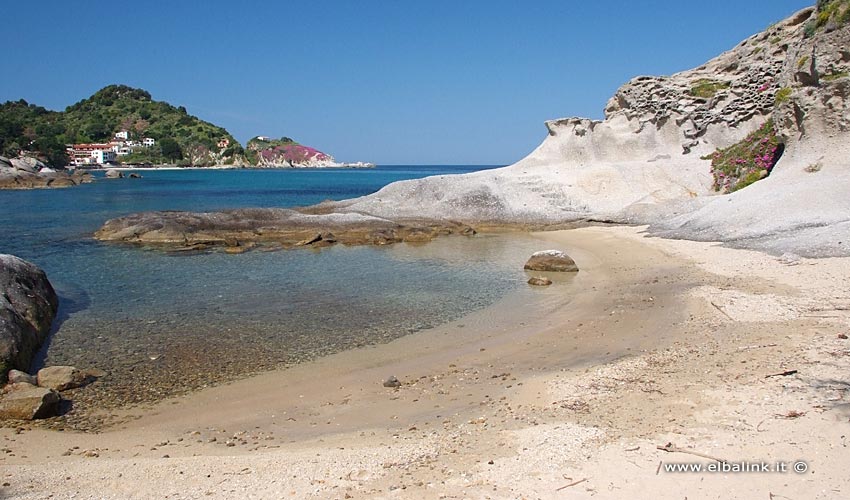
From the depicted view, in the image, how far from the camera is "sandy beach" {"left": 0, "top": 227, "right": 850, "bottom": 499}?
516 centimetres

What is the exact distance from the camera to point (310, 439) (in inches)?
267

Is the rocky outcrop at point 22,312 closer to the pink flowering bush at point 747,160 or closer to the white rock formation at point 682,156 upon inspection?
the white rock formation at point 682,156

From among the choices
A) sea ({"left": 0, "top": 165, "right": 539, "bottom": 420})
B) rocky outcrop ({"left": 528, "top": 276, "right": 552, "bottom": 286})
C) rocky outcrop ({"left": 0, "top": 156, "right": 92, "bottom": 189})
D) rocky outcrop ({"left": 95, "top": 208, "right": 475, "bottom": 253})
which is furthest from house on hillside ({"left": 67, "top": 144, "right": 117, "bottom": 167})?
rocky outcrop ({"left": 528, "top": 276, "right": 552, "bottom": 286})

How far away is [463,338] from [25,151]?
115 m

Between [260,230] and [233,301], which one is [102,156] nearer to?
[260,230]

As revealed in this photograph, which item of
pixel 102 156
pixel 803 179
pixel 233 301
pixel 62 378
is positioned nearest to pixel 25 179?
pixel 233 301

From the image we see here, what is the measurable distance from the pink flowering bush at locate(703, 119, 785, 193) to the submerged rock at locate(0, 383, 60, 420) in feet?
90.8

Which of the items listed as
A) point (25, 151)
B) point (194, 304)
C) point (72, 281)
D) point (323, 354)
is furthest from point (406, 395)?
point (25, 151)

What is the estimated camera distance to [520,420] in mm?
6754

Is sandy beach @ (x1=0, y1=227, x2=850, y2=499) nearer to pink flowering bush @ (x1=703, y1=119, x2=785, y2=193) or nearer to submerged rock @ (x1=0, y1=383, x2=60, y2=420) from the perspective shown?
submerged rock @ (x1=0, y1=383, x2=60, y2=420)

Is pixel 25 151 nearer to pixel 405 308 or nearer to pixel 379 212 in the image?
pixel 379 212

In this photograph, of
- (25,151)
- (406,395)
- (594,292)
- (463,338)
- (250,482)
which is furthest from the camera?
(25,151)

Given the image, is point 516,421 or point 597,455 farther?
point 516,421

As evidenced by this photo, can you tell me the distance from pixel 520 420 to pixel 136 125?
606 ft
